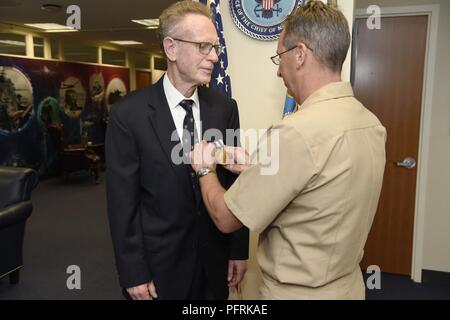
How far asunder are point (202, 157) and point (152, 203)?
31 cm

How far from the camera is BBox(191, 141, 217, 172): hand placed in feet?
4.58

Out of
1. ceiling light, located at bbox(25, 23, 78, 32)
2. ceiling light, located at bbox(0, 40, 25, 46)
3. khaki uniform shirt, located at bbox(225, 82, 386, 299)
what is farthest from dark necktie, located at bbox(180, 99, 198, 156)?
ceiling light, located at bbox(0, 40, 25, 46)

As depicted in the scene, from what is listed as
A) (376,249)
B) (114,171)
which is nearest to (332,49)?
(114,171)

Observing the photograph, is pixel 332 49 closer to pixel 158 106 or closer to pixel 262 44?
pixel 158 106

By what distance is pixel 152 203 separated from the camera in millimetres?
1556

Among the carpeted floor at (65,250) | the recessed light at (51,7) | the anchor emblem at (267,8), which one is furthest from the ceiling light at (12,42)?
the anchor emblem at (267,8)

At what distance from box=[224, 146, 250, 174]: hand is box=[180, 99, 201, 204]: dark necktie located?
0.46 feet

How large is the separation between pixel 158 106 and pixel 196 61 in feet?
0.75

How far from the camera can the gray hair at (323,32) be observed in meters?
1.18

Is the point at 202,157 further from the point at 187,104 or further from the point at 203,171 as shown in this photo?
the point at 187,104

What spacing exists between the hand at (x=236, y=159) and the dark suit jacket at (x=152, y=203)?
0.54ft

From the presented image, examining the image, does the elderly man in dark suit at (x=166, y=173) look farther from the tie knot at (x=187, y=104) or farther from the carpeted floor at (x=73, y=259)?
the carpeted floor at (x=73, y=259)
